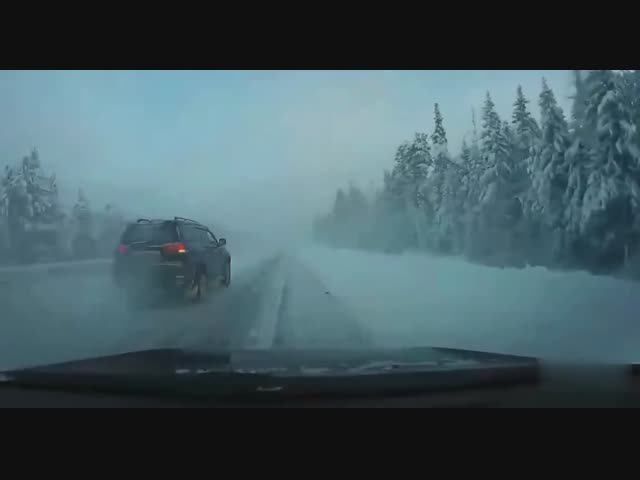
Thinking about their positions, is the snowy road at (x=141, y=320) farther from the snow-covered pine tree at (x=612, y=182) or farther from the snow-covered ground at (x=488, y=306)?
the snow-covered pine tree at (x=612, y=182)

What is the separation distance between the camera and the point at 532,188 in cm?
970

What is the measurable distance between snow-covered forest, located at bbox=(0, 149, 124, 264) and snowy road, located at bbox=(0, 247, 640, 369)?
0.40 m

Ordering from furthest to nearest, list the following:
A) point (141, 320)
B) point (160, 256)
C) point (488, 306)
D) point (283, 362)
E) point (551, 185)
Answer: point (551, 185) < point (488, 306) < point (141, 320) < point (160, 256) < point (283, 362)

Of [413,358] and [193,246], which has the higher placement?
[193,246]

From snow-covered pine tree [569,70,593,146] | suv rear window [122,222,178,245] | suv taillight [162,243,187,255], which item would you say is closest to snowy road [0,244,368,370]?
suv rear window [122,222,178,245]

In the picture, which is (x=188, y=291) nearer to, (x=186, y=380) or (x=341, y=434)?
(x=186, y=380)

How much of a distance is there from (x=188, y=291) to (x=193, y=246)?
688 mm

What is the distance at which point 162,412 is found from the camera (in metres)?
3.93

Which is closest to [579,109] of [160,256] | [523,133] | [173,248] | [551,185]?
[523,133]

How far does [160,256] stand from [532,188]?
6443mm

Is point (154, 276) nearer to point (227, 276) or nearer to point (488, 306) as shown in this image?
point (227, 276)

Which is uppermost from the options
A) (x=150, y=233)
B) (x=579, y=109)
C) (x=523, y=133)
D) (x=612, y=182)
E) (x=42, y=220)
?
(x=579, y=109)

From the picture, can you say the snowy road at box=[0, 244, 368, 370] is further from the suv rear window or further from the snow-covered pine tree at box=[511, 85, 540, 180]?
the snow-covered pine tree at box=[511, 85, 540, 180]
